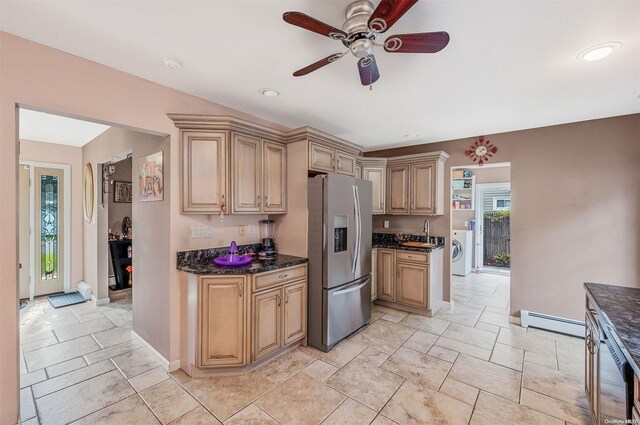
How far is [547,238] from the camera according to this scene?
3410 mm

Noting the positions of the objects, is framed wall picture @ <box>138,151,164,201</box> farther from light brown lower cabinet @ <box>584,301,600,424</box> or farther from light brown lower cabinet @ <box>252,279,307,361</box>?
light brown lower cabinet @ <box>584,301,600,424</box>

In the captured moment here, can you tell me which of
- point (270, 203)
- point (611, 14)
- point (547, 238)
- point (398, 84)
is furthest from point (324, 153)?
point (547, 238)

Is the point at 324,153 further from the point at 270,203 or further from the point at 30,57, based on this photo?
the point at 30,57

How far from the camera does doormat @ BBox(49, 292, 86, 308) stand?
13.4 feet

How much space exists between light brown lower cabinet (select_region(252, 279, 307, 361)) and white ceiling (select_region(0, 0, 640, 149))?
1.90 meters

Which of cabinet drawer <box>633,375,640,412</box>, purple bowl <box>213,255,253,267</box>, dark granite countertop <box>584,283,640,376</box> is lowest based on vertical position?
cabinet drawer <box>633,375,640,412</box>

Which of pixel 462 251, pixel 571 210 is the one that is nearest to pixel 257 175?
pixel 571 210

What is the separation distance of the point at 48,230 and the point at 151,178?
330 centimetres

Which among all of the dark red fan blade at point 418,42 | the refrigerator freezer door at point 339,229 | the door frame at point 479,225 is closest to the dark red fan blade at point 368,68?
the dark red fan blade at point 418,42

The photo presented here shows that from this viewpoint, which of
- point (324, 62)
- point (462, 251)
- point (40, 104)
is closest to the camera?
point (324, 62)

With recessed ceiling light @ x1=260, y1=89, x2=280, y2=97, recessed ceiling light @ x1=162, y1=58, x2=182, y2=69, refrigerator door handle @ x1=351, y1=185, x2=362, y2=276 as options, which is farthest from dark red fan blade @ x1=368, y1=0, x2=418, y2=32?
refrigerator door handle @ x1=351, y1=185, x2=362, y2=276

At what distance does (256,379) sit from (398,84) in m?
2.81

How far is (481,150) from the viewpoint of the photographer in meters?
3.87

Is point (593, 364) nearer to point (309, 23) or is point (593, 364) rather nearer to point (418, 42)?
point (418, 42)
